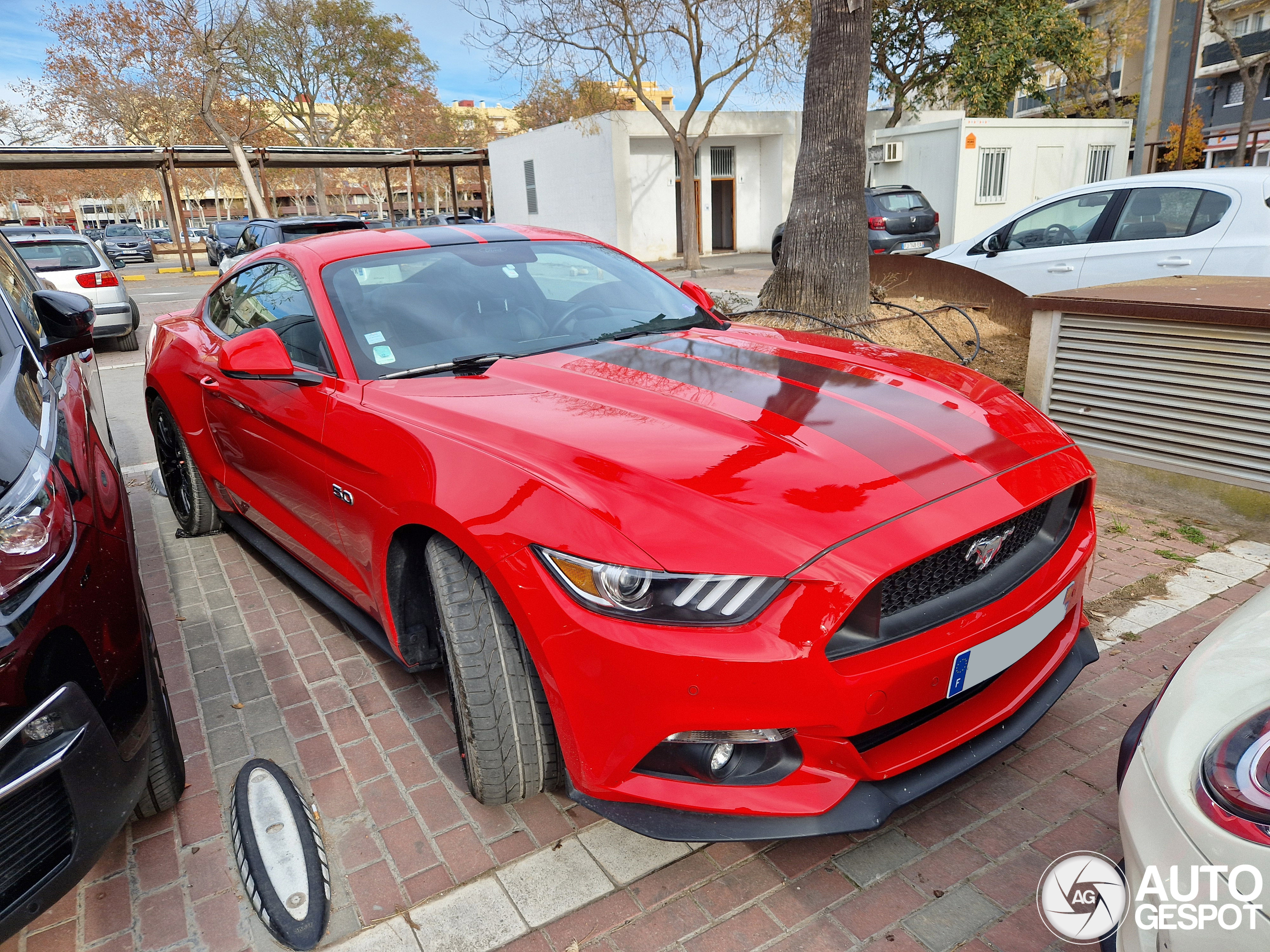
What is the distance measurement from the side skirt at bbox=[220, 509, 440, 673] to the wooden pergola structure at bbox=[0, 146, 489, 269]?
2153 cm

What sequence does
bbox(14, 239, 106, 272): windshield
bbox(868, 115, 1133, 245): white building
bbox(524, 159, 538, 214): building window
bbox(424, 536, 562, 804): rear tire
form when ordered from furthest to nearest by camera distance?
bbox(524, 159, 538, 214): building window → bbox(868, 115, 1133, 245): white building → bbox(14, 239, 106, 272): windshield → bbox(424, 536, 562, 804): rear tire

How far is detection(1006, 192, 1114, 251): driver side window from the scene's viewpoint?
23.0 ft

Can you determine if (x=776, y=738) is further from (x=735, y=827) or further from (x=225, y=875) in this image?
(x=225, y=875)

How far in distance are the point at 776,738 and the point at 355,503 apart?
153 cm

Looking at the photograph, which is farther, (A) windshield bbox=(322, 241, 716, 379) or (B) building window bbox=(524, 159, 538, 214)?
(B) building window bbox=(524, 159, 538, 214)

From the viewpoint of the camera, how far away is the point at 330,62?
33.4 metres

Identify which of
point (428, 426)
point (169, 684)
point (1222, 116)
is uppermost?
point (1222, 116)

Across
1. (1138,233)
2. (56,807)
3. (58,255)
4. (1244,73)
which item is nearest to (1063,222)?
(1138,233)

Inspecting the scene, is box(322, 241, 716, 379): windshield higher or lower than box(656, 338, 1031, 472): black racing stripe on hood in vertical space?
Answer: higher

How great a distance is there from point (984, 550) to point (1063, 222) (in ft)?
20.9

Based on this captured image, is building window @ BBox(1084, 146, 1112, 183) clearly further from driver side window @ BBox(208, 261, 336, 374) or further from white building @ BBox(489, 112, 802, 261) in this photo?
driver side window @ BBox(208, 261, 336, 374)

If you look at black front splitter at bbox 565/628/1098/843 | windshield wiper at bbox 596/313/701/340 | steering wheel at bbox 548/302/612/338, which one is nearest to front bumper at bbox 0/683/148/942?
black front splitter at bbox 565/628/1098/843

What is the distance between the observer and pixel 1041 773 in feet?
8.06

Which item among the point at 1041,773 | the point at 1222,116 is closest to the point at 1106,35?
the point at 1222,116
